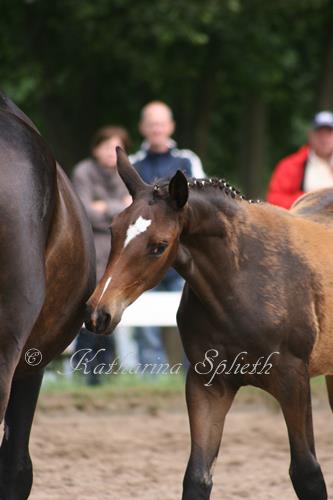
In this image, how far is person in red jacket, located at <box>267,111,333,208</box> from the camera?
8.59m

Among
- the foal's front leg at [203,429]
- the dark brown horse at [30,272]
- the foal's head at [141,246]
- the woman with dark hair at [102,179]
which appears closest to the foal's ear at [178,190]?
the foal's head at [141,246]

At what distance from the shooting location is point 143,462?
715 cm

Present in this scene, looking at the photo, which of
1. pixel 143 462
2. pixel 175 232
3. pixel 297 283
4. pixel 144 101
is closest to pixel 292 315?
pixel 297 283

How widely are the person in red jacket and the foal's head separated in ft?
12.1

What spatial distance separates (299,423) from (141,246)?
1062mm

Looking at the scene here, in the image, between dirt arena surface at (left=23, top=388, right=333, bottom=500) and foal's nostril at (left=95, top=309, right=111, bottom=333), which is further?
dirt arena surface at (left=23, top=388, right=333, bottom=500)

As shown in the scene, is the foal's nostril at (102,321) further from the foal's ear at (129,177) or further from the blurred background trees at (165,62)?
the blurred background trees at (165,62)

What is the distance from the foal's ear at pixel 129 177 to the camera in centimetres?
498

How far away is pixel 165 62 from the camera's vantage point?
51.9 ft

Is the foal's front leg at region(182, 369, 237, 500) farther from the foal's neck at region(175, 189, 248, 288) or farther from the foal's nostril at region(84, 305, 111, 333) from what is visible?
the foal's nostril at region(84, 305, 111, 333)

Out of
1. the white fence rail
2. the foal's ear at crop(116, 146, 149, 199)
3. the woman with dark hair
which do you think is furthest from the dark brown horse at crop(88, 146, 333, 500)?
the white fence rail

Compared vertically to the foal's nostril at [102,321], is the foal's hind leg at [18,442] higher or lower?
lower

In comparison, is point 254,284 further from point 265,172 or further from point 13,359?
point 265,172

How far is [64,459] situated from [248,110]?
36.3ft
